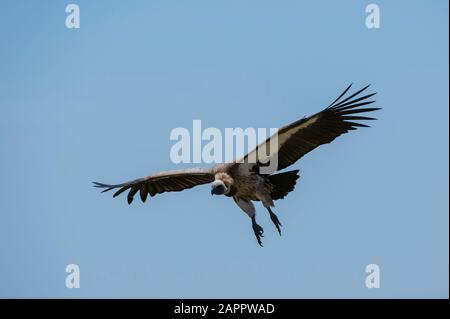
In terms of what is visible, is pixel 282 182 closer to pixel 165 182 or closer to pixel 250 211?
pixel 250 211

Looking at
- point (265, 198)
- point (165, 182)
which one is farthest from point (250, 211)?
point (165, 182)

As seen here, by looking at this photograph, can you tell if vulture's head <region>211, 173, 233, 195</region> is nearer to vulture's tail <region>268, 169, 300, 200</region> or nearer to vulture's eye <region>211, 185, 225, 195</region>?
vulture's eye <region>211, 185, 225, 195</region>

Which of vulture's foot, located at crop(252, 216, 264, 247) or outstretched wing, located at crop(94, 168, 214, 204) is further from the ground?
outstretched wing, located at crop(94, 168, 214, 204)

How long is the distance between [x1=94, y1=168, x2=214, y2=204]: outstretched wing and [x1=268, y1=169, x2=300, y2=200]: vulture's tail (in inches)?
43.1

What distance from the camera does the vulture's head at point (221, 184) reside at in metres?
17.3

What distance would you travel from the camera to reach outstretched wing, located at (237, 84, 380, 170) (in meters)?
17.0

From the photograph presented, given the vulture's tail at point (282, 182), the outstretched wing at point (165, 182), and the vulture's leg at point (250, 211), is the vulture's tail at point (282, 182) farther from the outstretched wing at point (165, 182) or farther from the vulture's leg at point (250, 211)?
the outstretched wing at point (165, 182)

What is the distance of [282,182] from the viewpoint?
17.6 m

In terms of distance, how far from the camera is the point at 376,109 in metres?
16.9

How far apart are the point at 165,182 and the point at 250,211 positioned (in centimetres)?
191

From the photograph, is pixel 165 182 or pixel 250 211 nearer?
pixel 250 211

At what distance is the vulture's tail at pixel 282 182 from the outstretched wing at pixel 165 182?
43.1 inches
